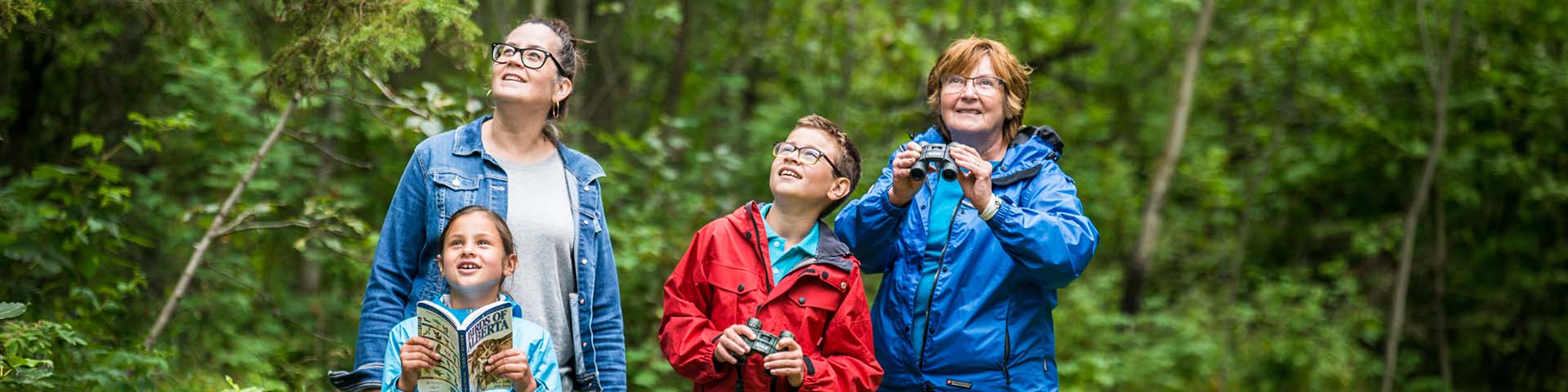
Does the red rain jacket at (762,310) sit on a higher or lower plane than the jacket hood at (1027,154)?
lower

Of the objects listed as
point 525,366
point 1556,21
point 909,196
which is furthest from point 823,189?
point 1556,21

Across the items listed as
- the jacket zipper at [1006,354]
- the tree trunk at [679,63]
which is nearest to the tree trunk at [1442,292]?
the tree trunk at [679,63]

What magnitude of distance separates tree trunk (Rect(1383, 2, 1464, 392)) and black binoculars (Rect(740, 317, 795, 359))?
9.07 m

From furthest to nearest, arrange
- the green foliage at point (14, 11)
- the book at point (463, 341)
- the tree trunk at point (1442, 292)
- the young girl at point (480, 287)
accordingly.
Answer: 1. the tree trunk at point (1442, 292)
2. the green foliage at point (14, 11)
3. the young girl at point (480, 287)
4. the book at point (463, 341)

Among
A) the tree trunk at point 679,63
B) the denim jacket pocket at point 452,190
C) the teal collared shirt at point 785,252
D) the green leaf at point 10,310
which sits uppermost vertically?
the tree trunk at point 679,63

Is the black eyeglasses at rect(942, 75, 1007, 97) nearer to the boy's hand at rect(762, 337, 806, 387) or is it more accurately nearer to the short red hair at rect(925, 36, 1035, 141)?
the short red hair at rect(925, 36, 1035, 141)

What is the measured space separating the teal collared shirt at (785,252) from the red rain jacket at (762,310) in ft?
0.09

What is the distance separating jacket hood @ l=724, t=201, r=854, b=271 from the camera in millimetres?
3164

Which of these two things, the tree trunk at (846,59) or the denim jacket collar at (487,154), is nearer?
the denim jacket collar at (487,154)

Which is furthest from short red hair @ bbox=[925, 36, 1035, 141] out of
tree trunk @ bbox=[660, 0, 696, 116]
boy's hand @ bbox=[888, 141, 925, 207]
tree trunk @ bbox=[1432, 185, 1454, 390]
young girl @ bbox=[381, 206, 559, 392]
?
tree trunk @ bbox=[1432, 185, 1454, 390]

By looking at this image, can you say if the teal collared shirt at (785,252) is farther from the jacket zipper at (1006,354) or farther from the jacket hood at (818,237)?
the jacket zipper at (1006,354)

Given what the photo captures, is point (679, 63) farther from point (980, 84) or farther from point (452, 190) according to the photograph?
point (452, 190)

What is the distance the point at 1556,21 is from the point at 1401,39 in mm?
1238

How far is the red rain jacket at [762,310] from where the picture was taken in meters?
3.06
